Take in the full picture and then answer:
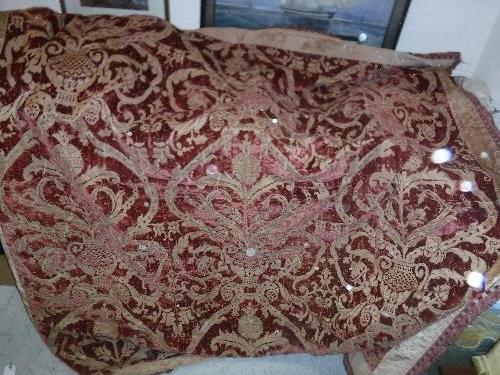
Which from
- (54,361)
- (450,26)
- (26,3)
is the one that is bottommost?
(54,361)

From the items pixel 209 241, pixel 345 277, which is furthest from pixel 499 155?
pixel 209 241

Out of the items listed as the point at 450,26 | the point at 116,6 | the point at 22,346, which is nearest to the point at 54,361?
the point at 22,346

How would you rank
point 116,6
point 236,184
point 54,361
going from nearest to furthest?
point 236,184
point 54,361
point 116,6

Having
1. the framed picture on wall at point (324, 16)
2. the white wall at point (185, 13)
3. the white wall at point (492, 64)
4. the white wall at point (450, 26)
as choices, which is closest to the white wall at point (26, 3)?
the white wall at point (185, 13)

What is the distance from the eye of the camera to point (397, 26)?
5.11 feet

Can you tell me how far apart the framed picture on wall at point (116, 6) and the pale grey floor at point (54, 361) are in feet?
→ 3.80

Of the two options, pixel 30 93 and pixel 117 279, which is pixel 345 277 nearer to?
pixel 117 279

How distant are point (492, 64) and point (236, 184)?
1109mm

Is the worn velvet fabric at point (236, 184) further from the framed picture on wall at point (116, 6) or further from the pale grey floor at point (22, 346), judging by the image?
the framed picture on wall at point (116, 6)

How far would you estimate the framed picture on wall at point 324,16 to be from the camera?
152 cm

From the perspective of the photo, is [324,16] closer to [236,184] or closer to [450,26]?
[450,26]

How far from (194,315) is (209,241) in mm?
283

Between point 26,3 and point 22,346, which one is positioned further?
point 26,3

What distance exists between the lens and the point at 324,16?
1.54 metres
